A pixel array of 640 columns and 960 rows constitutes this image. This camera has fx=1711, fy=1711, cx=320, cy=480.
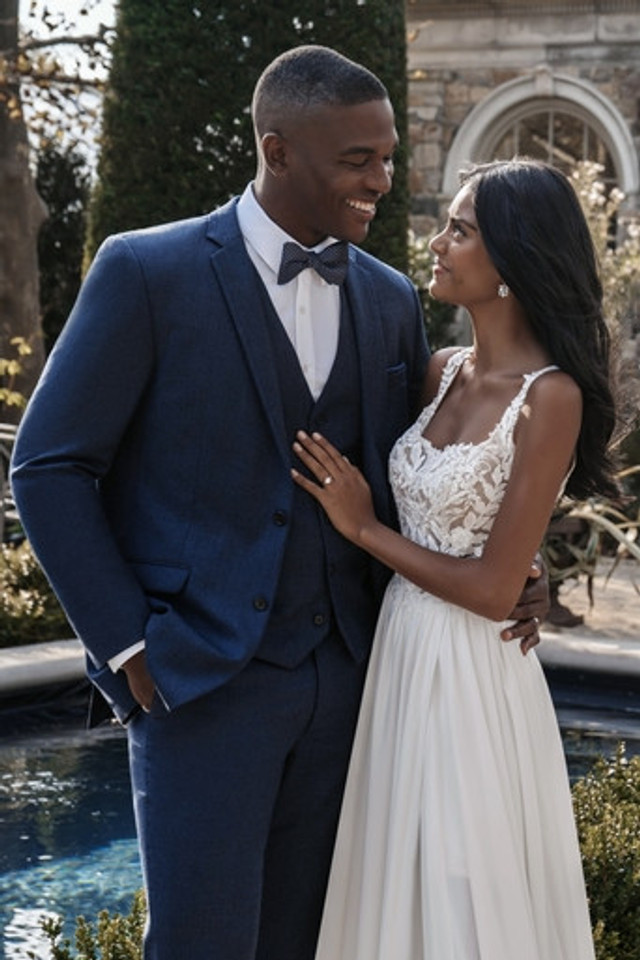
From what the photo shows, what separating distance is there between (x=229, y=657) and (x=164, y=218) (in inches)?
216

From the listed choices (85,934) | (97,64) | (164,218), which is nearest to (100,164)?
(164,218)

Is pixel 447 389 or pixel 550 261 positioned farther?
pixel 447 389

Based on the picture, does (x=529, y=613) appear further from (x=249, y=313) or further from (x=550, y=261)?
(x=249, y=313)

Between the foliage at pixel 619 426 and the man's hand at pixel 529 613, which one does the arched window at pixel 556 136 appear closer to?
the foliage at pixel 619 426

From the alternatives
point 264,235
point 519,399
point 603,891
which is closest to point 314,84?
point 264,235

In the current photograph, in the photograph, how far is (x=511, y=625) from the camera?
277cm

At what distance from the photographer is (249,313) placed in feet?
8.41

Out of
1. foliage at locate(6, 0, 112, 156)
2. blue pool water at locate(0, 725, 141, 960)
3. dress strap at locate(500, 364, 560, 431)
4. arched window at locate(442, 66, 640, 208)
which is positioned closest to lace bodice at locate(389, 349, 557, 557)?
dress strap at locate(500, 364, 560, 431)

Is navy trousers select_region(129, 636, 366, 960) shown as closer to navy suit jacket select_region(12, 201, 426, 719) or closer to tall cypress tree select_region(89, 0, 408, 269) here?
navy suit jacket select_region(12, 201, 426, 719)

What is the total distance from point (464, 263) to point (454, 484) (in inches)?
14.1

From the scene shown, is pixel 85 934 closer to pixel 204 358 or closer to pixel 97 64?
pixel 204 358

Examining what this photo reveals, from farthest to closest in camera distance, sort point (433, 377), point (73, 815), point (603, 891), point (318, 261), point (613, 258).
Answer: point (613, 258), point (73, 815), point (603, 891), point (433, 377), point (318, 261)

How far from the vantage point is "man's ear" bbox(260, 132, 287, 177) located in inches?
101

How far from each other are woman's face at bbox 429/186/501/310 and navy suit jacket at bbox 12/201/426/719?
0.35 metres
